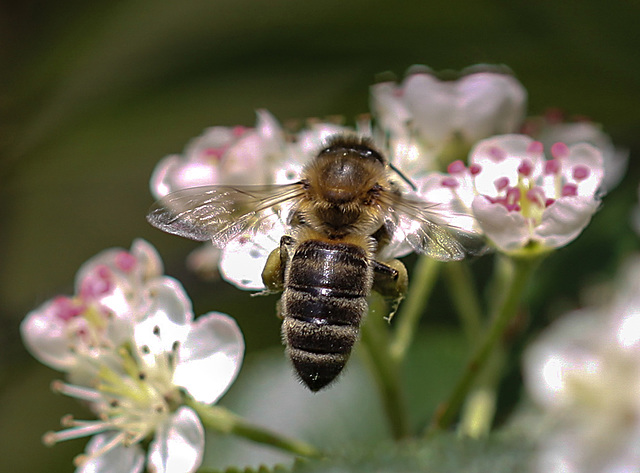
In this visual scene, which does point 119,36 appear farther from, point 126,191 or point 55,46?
point 126,191

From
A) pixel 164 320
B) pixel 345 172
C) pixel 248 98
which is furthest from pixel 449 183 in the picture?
pixel 248 98

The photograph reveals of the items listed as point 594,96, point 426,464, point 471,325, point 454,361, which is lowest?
point 454,361

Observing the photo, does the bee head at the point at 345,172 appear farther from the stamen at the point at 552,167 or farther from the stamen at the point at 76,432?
the stamen at the point at 76,432

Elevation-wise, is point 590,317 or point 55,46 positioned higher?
point 55,46

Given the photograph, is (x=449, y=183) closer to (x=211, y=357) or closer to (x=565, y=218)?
(x=565, y=218)

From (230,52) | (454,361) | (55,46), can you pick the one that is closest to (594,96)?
(454,361)

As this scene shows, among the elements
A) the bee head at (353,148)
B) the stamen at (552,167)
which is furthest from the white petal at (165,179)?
the stamen at (552,167)
